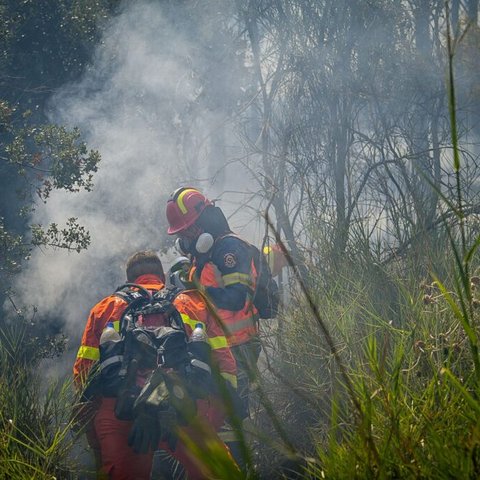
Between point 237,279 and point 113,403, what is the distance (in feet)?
3.86

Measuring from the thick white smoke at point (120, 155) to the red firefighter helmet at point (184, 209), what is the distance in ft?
16.9

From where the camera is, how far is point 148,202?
12.1 meters

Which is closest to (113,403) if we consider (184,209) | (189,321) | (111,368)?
(111,368)

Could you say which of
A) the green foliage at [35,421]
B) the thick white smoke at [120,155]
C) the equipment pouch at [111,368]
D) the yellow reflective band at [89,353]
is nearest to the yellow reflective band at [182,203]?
the yellow reflective band at [89,353]

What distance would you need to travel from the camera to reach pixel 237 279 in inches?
172

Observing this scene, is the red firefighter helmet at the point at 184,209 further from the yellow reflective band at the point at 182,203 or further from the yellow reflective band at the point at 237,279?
the yellow reflective band at the point at 237,279

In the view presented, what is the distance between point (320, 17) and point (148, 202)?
6289 mm

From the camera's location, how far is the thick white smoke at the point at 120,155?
34.9 ft

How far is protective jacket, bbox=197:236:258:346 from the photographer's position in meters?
4.32

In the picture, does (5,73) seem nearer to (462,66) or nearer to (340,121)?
(340,121)

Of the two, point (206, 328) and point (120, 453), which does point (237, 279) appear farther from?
point (120, 453)

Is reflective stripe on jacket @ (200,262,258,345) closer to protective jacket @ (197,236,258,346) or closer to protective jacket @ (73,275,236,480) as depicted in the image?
protective jacket @ (197,236,258,346)

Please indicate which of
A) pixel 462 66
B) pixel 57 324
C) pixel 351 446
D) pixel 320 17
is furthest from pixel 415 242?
pixel 57 324

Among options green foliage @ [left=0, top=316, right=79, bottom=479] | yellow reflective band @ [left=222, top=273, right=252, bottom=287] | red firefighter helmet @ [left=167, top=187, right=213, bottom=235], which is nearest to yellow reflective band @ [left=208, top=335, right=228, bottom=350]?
yellow reflective band @ [left=222, top=273, right=252, bottom=287]
